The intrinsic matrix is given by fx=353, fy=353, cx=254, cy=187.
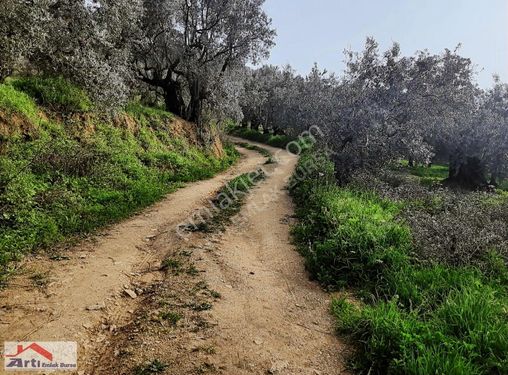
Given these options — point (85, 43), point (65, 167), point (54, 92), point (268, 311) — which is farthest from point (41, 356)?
point (54, 92)

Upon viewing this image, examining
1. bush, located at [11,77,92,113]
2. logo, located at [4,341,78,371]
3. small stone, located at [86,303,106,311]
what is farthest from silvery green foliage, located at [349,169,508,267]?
bush, located at [11,77,92,113]

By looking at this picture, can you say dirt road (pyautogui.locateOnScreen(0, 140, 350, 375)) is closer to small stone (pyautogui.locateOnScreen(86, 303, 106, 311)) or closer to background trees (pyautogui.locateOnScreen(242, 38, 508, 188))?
small stone (pyautogui.locateOnScreen(86, 303, 106, 311))

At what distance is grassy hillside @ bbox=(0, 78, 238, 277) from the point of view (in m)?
8.74

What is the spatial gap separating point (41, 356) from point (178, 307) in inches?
84.9

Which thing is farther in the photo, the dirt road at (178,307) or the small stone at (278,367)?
the dirt road at (178,307)

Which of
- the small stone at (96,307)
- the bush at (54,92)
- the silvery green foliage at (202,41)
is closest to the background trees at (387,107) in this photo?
the silvery green foliage at (202,41)

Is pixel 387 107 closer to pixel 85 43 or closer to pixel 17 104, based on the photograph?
pixel 85 43

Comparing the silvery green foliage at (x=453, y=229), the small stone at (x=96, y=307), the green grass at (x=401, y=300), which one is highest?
the silvery green foliage at (x=453, y=229)

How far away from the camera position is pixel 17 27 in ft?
25.5

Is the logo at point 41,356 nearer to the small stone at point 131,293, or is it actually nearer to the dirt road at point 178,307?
the dirt road at point 178,307

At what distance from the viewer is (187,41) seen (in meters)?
24.0

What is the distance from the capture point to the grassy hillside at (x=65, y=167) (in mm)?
8742

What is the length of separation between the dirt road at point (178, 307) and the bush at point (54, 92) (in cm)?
762

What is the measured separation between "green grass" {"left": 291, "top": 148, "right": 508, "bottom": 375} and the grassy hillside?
249 inches
